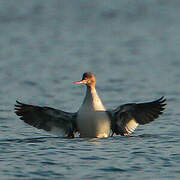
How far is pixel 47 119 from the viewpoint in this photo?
14.3 metres

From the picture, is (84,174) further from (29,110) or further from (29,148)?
(29,110)

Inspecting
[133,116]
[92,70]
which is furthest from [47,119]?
[92,70]

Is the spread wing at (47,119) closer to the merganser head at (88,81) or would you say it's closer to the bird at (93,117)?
the bird at (93,117)

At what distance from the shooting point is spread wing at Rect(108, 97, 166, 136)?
46.1 ft

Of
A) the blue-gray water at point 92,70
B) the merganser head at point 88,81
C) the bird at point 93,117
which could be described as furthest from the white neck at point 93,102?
the blue-gray water at point 92,70

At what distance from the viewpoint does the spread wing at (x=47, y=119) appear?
14.2m

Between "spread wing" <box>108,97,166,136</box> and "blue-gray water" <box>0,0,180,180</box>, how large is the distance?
0.26 meters

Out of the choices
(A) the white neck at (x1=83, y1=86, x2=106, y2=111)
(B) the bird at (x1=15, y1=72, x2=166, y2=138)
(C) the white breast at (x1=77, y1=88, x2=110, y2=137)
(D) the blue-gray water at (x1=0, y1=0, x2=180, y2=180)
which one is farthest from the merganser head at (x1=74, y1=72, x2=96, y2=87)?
(D) the blue-gray water at (x1=0, y1=0, x2=180, y2=180)

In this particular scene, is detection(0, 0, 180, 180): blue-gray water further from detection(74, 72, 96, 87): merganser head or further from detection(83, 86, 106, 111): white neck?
detection(74, 72, 96, 87): merganser head

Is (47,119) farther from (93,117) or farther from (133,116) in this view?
(133,116)

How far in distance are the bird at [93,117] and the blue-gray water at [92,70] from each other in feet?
0.98

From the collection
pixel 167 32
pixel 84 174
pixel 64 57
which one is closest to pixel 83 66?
pixel 64 57

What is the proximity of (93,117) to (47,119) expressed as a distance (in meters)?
1.05

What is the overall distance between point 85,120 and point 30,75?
306 inches
